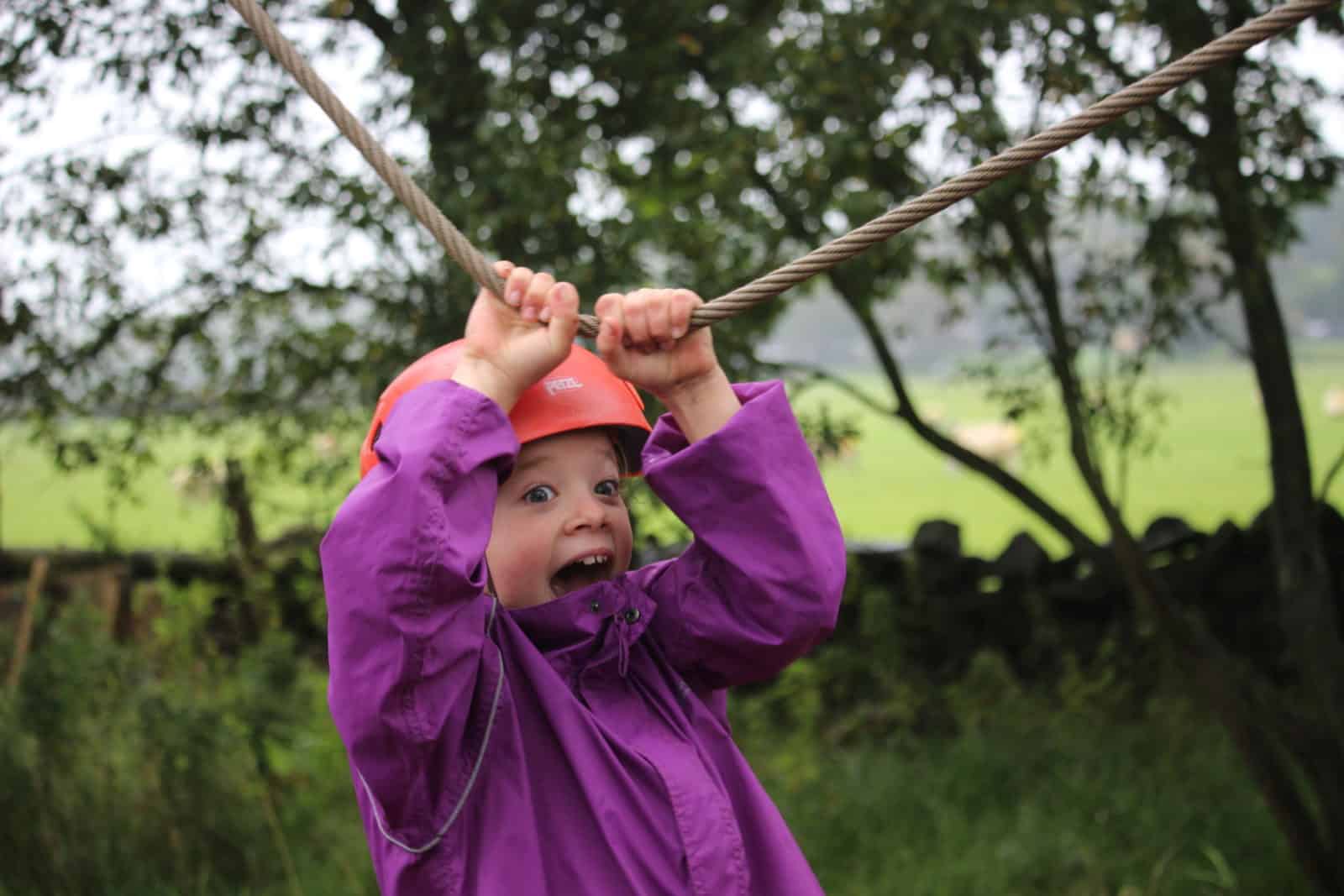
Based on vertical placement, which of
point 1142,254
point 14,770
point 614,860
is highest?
point 1142,254

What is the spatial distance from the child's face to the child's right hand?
12cm

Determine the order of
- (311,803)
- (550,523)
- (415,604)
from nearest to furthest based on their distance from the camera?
1. (415,604)
2. (550,523)
3. (311,803)

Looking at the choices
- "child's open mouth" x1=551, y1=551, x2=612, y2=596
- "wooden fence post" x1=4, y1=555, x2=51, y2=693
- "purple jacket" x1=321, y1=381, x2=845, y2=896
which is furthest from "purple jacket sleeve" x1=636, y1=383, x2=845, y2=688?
"wooden fence post" x1=4, y1=555, x2=51, y2=693

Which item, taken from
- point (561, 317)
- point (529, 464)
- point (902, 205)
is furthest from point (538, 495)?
point (902, 205)

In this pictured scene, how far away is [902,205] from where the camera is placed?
166 centimetres

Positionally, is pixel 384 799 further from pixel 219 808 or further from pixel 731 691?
pixel 731 691

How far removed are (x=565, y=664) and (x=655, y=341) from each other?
42 centimetres

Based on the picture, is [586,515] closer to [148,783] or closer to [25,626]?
[148,783]

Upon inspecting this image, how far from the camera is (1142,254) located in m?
4.50

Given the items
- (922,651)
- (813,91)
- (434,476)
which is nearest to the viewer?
(434,476)

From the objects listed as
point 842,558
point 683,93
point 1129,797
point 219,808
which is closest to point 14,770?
point 219,808

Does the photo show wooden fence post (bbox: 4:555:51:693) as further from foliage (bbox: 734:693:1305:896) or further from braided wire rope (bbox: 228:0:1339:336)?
braided wire rope (bbox: 228:0:1339:336)

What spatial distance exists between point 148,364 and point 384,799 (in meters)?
3.24

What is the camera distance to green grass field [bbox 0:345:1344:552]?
4.47 meters
